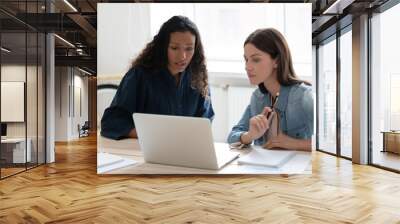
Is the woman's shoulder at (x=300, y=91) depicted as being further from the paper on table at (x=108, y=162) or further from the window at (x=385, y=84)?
the paper on table at (x=108, y=162)

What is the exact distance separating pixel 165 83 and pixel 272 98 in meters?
1.55

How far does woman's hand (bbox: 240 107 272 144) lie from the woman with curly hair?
596 millimetres

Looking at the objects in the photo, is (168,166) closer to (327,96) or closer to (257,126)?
(257,126)

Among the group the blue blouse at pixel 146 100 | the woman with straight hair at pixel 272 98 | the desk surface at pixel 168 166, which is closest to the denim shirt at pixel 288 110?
the woman with straight hair at pixel 272 98

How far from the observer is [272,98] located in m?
5.81

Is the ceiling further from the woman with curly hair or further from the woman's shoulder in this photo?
the woman with curly hair

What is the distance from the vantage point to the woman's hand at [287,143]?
5.83 m

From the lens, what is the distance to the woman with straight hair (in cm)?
581

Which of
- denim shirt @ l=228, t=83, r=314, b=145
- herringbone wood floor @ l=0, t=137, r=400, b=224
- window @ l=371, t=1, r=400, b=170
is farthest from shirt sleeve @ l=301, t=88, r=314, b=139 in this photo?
window @ l=371, t=1, r=400, b=170

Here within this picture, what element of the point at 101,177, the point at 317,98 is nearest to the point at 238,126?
the point at 101,177

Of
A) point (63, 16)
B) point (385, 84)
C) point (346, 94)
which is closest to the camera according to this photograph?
point (385, 84)

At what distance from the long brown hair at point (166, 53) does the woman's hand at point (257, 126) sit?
81cm

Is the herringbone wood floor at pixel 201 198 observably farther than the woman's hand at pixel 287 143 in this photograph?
No

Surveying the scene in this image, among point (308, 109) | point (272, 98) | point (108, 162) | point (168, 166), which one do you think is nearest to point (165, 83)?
point (168, 166)
